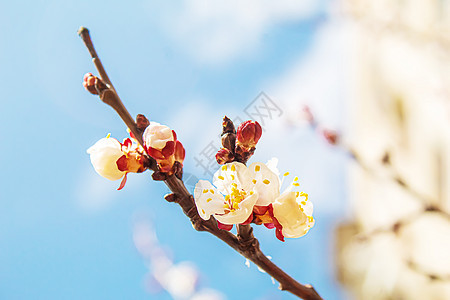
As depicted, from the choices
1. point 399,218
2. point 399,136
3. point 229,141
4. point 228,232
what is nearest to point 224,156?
point 229,141

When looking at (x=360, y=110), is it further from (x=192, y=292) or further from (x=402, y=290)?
(x=192, y=292)

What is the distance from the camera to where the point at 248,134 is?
0.60 metres

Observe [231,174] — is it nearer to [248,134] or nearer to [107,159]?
[248,134]

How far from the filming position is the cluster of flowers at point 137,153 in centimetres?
60

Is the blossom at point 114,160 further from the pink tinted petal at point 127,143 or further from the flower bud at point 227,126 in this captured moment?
the flower bud at point 227,126

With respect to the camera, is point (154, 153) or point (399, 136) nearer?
point (154, 153)

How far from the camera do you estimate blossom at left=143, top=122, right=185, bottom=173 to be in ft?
1.95

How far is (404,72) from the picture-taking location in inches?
192

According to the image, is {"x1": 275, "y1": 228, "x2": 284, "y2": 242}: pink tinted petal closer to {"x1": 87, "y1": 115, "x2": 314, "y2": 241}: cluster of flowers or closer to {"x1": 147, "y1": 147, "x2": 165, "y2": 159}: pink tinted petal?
{"x1": 87, "y1": 115, "x2": 314, "y2": 241}: cluster of flowers

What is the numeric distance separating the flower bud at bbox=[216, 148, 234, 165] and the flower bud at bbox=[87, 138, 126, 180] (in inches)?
6.7

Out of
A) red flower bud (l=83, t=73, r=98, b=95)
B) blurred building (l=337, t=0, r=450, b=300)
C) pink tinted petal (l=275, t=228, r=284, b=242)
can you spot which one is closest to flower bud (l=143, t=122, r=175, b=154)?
red flower bud (l=83, t=73, r=98, b=95)

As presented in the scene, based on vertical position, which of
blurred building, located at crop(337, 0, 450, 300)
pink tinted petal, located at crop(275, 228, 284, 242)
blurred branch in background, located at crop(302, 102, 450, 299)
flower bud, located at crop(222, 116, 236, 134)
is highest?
blurred building, located at crop(337, 0, 450, 300)

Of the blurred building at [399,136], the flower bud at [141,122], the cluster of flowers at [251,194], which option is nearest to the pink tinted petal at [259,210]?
the cluster of flowers at [251,194]

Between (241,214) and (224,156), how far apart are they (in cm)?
10
